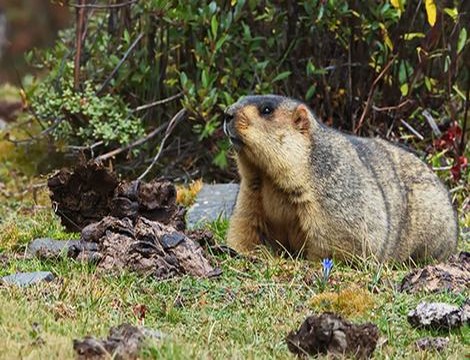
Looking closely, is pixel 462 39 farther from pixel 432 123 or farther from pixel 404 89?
pixel 432 123

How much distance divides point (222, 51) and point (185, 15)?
27.9 inches

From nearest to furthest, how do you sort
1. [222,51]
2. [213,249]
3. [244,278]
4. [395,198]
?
[244,278] → [213,249] → [395,198] → [222,51]

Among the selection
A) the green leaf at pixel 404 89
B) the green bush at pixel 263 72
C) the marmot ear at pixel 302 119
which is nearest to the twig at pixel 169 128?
the green bush at pixel 263 72

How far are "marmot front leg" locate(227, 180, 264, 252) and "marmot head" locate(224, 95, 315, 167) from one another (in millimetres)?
387

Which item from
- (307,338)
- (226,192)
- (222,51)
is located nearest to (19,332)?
(307,338)

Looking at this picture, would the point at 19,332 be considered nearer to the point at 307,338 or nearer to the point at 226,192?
the point at 307,338

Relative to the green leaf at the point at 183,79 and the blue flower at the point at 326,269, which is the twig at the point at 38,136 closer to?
the green leaf at the point at 183,79

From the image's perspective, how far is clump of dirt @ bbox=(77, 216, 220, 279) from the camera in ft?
22.2

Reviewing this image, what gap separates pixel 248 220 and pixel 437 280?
161 centimetres

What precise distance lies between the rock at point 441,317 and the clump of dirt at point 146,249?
4.68 feet

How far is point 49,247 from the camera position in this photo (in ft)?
24.1

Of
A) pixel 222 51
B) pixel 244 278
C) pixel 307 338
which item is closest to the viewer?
pixel 307 338

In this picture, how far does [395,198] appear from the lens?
27.0 ft

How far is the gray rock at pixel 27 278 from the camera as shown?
6309mm
